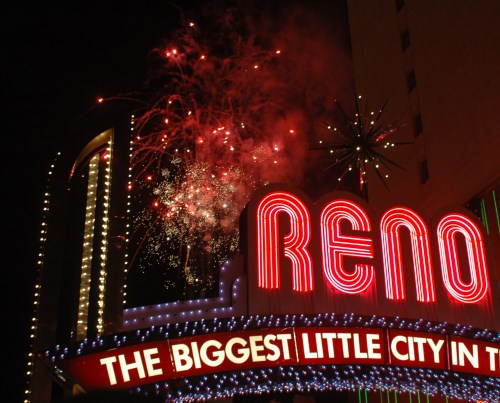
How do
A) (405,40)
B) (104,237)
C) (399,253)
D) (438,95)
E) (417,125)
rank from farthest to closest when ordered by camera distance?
1. (405,40)
2. (417,125)
3. (438,95)
4. (399,253)
5. (104,237)

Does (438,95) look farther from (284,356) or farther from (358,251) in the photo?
(284,356)

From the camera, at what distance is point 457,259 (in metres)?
15.1

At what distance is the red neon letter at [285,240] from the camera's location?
1362cm

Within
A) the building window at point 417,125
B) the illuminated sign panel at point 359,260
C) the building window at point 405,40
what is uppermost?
the building window at point 405,40

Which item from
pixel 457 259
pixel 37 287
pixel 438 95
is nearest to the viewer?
pixel 37 287

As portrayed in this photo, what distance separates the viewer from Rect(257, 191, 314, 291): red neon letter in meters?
13.6

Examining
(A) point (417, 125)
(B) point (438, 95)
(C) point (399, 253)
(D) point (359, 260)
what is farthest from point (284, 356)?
(A) point (417, 125)

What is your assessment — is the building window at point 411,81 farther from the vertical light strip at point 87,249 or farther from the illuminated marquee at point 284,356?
the vertical light strip at point 87,249

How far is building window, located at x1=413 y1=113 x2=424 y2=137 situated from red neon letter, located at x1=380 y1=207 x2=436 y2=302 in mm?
9551

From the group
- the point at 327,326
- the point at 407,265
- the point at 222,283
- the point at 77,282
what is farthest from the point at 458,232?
the point at 77,282

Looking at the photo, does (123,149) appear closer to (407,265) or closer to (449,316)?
(407,265)

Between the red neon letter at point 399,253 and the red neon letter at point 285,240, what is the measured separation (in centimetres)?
172

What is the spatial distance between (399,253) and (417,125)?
34.8 feet

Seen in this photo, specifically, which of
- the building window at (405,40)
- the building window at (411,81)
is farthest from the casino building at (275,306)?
the building window at (405,40)
